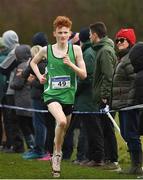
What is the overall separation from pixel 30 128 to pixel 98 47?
9.29 ft

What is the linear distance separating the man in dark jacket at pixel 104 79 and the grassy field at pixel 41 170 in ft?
1.40

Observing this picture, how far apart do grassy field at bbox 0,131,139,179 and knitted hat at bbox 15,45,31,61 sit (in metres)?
Answer: 1.67

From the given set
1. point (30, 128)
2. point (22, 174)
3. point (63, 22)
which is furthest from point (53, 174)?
point (30, 128)

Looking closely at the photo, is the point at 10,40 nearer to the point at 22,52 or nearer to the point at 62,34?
the point at 22,52

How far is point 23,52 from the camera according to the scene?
13.7 meters

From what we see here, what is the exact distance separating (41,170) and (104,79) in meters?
1.52

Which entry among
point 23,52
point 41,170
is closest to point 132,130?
point 41,170

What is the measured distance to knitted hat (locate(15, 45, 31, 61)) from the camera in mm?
13603

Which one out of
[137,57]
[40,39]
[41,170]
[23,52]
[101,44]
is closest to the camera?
[137,57]

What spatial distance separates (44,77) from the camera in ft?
35.7

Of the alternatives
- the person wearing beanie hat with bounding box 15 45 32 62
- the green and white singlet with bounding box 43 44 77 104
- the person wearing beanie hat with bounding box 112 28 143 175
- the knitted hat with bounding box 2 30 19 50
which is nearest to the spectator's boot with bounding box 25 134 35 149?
the person wearing beanie hat with bounding box 15 45 32 62

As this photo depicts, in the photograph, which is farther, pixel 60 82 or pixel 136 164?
pixel 136 164

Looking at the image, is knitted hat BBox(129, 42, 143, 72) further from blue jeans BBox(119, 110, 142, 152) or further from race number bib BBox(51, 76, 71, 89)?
race number bib BBox(51, 76, 71, 89)

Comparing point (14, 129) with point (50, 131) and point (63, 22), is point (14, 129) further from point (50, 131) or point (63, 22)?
Result: point (63, 22)
